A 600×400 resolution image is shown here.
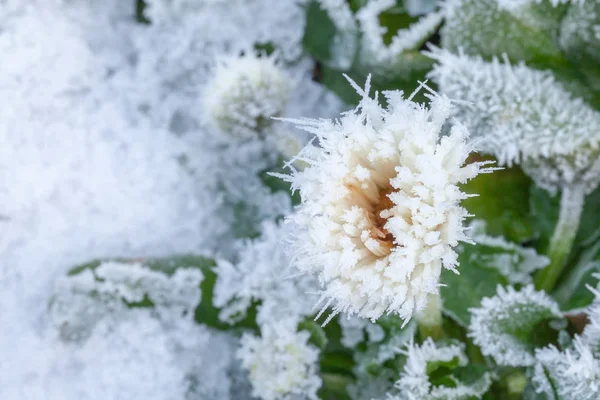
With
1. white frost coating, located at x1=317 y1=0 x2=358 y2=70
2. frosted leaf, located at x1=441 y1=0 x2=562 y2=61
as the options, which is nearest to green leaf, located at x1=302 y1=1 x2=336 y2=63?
white frost coating, located at x1=317 y1=0 x2=358 y2=70

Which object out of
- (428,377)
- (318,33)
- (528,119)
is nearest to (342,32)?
(318,33)

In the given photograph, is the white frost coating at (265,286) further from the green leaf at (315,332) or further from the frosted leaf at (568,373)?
the frosted leaf at (568,373)

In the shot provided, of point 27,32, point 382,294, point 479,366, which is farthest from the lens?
point 27,32

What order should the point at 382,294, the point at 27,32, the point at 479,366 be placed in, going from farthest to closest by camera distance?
the point at 27,32 → the point at 479,366 → the point at 382,294

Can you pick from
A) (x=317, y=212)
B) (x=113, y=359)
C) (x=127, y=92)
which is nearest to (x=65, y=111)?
(x=127, y=92)

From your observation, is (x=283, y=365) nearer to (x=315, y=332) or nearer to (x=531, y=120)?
(x=315, y=332)

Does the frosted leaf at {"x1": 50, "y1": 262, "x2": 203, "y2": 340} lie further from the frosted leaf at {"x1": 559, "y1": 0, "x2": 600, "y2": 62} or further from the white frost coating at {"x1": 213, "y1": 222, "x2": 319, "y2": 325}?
the frosted leaf at {"x1": 559, "y1": 0, "x2": 600, "y2": 62}

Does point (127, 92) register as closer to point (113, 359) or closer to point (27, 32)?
point (27, 32)
